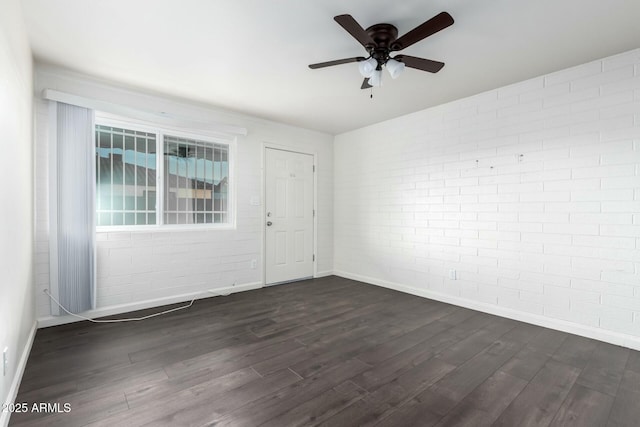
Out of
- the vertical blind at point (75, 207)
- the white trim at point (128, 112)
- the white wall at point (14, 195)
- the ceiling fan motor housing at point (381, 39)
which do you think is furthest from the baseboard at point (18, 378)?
the ceiling fan motor housing at point (381, 39)

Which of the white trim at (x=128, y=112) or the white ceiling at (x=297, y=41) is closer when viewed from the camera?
the white ceiling at (x=297, y=41)

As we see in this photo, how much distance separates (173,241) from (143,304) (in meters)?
0.81

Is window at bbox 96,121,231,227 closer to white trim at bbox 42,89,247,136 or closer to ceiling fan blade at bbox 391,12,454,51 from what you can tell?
white trim at bbox 42,89,247,136

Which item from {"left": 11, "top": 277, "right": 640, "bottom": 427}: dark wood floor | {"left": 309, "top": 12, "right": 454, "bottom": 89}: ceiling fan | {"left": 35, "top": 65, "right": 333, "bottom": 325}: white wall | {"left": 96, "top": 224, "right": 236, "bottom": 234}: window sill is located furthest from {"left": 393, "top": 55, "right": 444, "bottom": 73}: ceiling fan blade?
{"left": 96, "top": 224, "right": 236, "bottom": 234}: window sill

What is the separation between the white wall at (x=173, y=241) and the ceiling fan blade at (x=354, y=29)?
2.63 metres

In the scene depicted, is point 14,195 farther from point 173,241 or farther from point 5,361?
point 173,241

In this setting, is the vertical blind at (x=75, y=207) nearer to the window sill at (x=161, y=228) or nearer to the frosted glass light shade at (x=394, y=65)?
the window sill at (x=161, y=228)

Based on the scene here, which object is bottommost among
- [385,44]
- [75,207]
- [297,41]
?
[75,207]

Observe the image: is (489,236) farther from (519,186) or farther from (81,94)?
(81,94)

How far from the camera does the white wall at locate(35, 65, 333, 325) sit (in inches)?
117

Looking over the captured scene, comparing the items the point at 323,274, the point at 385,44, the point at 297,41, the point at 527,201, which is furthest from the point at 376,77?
the point at 323,274

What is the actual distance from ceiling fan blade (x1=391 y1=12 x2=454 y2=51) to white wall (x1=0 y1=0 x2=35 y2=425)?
2.38m

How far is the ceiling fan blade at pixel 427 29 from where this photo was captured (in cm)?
183

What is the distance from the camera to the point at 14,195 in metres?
1.98
